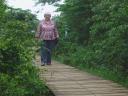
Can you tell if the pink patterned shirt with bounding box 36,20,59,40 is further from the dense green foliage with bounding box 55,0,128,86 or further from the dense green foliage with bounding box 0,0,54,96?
the dense green foliage with bounding box 0,0,54,96

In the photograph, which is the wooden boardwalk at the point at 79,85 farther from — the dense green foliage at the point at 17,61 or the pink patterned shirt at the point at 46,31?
the pink patterned shirt at the point at 46,31

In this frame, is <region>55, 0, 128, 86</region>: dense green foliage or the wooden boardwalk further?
<region>55, 0, 128, 86</region>: dense green foliage

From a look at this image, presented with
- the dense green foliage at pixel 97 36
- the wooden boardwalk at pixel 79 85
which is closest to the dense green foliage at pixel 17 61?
the wooden boardwalk at pixel 79 85

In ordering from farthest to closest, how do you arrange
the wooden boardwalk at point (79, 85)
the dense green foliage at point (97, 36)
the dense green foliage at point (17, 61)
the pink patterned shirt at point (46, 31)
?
the pink patterned shirt at point (46, 31)
the dense green foliage at point (97, 36)
the wooden boardwalk at point (79, 85)
the dense green foliage at point (17, 61)

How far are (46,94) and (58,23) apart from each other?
428 inches

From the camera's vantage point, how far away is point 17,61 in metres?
8.98

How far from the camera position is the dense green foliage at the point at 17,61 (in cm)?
848

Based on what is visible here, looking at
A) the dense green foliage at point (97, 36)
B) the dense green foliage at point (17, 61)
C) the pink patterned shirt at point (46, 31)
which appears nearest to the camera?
the dense green foliage at point (17, 61)

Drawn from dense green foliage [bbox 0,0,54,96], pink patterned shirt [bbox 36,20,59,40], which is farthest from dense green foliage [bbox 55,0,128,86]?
dense green foliage [bbox 0,0,54,96]

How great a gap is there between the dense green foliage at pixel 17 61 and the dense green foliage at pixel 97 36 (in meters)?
2.62

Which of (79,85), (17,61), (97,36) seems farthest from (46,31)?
(17,61)

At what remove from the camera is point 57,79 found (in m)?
11.9

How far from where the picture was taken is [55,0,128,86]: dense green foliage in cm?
1184

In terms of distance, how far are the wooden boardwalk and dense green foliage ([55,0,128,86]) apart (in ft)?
1.88
